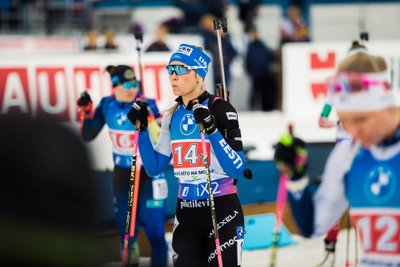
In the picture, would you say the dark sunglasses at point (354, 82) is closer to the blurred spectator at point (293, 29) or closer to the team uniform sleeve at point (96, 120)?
the team uniform sleeve at point (96, 120)

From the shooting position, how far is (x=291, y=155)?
399cm

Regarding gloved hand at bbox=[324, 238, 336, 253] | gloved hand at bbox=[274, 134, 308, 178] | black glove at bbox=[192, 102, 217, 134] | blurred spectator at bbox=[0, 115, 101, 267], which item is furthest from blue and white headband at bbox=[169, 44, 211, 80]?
blurred spectator at bbox=[0, 115, 101, 267]

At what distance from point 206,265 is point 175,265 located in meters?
0.19

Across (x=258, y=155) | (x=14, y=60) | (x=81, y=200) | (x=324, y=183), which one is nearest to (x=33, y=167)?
(x=81, y=200)

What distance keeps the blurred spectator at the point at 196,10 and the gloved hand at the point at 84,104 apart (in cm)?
885

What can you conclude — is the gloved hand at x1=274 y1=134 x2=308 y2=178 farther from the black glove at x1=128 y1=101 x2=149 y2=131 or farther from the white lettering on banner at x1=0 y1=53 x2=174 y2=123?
the white lettering on banner at x1=0 y1=53 x2=174 y2=123

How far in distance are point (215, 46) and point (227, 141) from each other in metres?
10.5

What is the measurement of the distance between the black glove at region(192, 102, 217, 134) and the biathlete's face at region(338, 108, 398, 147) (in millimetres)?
1586

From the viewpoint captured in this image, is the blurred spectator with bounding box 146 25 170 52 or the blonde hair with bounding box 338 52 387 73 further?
the blurred spectator with bounding box 146 25 170 52

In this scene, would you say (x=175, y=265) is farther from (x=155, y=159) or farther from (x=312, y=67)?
(x=312, y=67)

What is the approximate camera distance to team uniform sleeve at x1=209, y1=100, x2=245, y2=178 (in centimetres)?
566

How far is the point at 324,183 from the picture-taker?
4.18 metres

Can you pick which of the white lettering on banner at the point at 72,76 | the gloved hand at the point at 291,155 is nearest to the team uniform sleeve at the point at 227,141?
the gloved hand at the point at 291,155

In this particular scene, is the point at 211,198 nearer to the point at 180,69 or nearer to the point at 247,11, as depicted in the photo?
the point at 180,69
